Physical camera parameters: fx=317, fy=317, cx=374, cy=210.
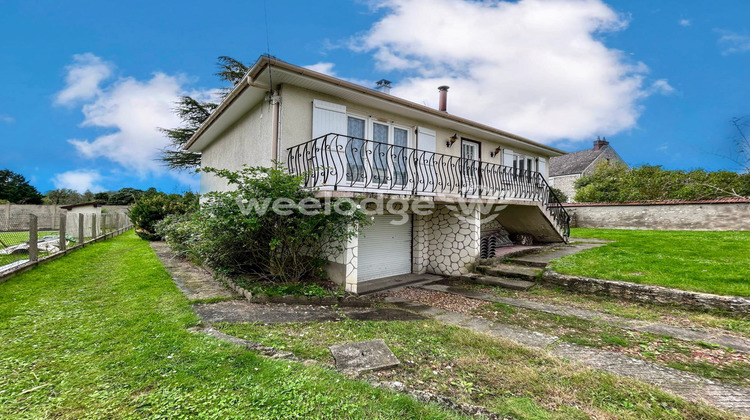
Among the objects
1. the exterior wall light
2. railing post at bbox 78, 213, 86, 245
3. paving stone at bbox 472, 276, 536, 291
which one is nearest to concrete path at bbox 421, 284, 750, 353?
paving stone at bbox 472, 276, 536, 291

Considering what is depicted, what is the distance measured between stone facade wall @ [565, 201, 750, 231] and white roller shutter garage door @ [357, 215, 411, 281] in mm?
12534

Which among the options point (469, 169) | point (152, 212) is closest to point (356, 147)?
point (469, 169)

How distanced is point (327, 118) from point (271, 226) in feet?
9.23

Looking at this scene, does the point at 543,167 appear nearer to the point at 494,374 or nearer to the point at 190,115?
the point at 494,374

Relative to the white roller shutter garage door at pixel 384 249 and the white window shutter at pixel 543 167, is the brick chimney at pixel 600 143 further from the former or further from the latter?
the white roller shutter garage door at pixel 384 249

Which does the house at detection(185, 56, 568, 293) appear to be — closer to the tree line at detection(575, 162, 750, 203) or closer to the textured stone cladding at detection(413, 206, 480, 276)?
the textured stone cladding at detection(413, 206, 480, 276)

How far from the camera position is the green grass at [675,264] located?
5.80 meters

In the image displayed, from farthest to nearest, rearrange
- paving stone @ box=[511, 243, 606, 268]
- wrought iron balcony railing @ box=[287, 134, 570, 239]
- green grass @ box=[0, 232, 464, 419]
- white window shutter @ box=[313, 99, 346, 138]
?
paving stone @ box=[511, 243, 606, 268]
white window shutter @ box=[313, 99, 346, 138]
wrought iron balcony railing @ box=[287, 134, 570, 239]
green grass @ box=[0, 232, 464, 419]

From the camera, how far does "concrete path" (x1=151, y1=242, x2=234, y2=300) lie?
222 inches

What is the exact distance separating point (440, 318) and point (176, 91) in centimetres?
2337

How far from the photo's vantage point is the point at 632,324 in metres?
4.72

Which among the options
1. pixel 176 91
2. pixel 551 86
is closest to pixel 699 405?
pixel 551 86

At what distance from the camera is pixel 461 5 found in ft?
29.6

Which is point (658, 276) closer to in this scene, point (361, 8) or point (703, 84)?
point (361, 8)
